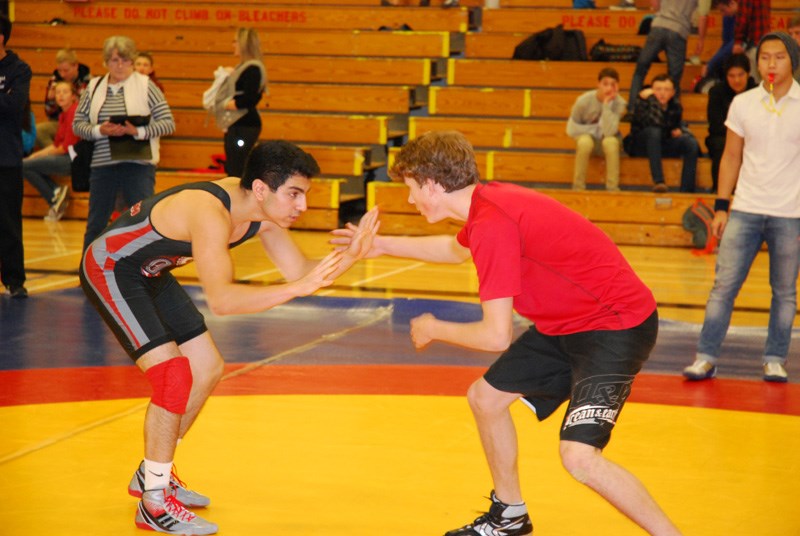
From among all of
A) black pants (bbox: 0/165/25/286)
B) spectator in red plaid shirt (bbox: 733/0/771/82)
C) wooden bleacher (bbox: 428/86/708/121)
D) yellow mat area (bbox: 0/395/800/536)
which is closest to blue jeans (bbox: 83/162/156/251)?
black pants (bbox: 0/165/25/286)

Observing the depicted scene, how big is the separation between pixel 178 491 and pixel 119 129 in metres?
4.31

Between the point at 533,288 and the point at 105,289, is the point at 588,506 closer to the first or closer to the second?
the point at 533,288

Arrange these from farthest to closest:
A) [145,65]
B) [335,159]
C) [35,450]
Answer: [335,159], [145,65], [35,450]

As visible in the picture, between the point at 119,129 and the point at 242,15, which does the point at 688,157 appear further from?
the point at 242,15

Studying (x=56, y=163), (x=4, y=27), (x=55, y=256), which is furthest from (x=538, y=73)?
(x=4, y=27)

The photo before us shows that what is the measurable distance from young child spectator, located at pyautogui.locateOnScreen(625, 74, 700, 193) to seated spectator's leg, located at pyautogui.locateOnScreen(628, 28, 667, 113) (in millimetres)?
535

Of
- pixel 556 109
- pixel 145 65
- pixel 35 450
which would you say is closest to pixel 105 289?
pixel 35 450

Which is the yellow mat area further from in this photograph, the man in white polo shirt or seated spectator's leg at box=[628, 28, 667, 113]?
seated spectator's leg at box=[628, 28, 667, 113]

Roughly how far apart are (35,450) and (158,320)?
0.97 meters

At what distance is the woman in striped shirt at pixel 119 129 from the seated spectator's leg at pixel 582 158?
484 centimetres

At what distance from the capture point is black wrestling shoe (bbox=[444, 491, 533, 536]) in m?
3.44

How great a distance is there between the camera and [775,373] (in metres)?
5.63

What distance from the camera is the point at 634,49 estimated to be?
1280cm

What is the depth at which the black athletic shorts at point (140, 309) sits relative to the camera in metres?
3.61
